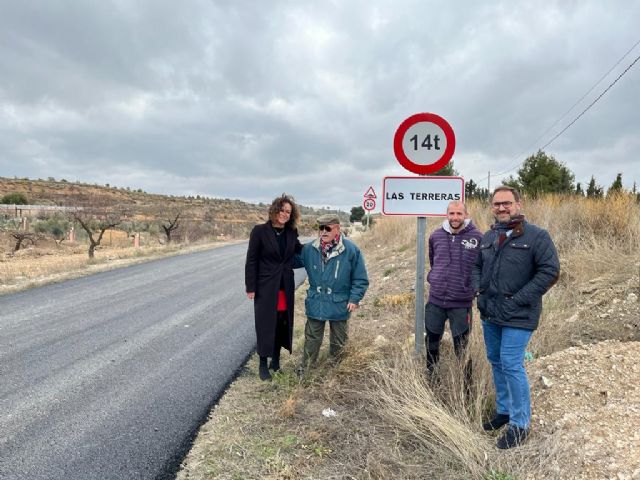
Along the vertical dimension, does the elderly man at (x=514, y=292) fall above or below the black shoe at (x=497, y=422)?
above

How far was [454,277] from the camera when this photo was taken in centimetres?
377

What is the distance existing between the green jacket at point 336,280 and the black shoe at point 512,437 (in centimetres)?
176

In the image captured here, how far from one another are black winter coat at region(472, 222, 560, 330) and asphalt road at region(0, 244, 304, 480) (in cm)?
255

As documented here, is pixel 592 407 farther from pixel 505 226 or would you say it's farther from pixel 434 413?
pixel 505 226

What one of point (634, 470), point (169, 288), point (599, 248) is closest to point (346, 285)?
point (634, 470)

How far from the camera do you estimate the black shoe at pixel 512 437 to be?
2.84m

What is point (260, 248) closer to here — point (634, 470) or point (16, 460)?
point (16, 460)

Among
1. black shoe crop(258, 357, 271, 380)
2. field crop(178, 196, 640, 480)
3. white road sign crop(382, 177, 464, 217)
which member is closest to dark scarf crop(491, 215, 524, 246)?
white road sign crop(382, 177, 464, 217)

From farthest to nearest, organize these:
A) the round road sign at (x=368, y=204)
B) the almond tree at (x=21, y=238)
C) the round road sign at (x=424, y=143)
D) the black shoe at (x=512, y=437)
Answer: the almond tree at (x=21, y=238) < the round road sign at (x=368, y=204) < the round road sign at (x=424, y=143) < the black shoe at (x=512, y=437)

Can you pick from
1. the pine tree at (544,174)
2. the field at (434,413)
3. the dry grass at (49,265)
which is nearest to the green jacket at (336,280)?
the field at (434,413)

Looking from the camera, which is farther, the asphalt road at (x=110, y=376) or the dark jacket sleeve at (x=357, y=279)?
the dark jacket sleeve at (x=357, y=279)

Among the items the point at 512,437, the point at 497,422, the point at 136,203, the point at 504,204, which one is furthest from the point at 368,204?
the point at 136,203

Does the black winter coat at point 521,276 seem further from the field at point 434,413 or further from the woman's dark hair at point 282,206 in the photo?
the woman's dark hair at point 282,206

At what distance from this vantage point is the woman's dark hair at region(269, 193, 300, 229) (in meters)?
4.49
